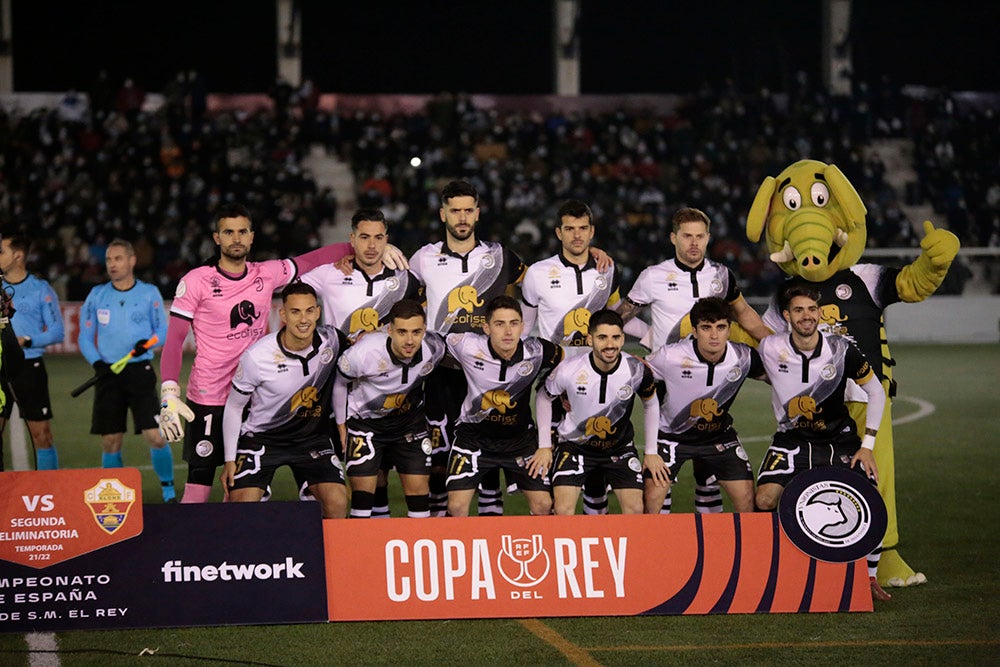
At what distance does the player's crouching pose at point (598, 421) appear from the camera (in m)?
6.86

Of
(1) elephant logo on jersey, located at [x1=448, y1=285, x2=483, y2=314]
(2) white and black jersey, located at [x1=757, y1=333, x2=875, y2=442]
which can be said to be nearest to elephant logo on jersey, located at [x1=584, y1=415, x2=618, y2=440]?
(2) white and black jersey, located at [x1=757, y1=333, x2=875, y2=442]

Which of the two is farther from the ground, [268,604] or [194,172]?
[194,172]

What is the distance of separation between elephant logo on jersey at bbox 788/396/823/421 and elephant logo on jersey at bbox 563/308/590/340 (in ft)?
4.07

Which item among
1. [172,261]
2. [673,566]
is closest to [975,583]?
[673,566]

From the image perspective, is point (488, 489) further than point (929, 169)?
No

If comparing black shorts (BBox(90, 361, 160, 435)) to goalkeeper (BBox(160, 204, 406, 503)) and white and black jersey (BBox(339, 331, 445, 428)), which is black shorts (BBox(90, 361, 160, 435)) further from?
white and black jersey (BBox(339, 331, 445, 428))

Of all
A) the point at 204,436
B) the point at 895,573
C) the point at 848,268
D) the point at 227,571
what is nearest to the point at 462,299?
the point at 204,436

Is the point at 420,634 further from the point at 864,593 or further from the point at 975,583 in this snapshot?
the point at 975,583

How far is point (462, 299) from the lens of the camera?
290 inches

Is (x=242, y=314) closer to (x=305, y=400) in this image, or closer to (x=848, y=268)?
(x=305, y=400)

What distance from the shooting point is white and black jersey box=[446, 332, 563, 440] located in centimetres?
698

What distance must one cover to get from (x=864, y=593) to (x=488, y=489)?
7.52 feet

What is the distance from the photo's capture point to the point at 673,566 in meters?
5.94

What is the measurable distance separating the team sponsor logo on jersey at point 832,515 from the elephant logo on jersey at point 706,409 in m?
1.12
